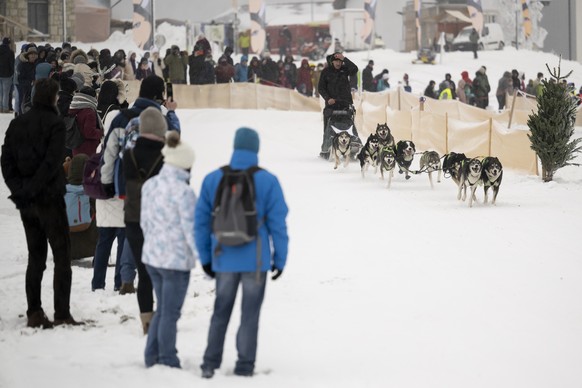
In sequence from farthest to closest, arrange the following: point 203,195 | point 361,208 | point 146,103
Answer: point 361,208
point 146,103
point 203,195

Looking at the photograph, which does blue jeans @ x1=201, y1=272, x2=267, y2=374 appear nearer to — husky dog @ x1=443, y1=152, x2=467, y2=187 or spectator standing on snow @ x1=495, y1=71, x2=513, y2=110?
husky dog @ x1=443, y1=152, x2=467, y2=187

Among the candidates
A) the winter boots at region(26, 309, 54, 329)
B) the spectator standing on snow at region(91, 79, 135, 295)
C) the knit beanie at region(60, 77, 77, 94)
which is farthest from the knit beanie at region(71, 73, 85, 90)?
the winter boots at region(26, 309, 54, 329)

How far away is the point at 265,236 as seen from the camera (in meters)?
6.09

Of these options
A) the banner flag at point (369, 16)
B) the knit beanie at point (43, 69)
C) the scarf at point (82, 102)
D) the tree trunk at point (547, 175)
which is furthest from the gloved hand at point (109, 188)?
the banner flag at point (369, 16)

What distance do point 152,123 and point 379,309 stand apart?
226cm

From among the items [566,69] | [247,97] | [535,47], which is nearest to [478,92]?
[247,97]

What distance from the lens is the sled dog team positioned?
1373 cm

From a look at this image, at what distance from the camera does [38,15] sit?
5034 centimetres

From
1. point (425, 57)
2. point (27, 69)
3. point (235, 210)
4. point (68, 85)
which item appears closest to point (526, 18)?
point (425, 57)

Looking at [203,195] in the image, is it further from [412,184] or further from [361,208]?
[412,184]

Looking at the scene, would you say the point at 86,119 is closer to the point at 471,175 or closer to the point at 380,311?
the point at 380,311

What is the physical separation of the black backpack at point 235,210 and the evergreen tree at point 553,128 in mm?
10920

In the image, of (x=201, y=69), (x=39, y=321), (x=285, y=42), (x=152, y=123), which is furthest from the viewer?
(x=285, y=42)

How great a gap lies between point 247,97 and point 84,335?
2418cm
